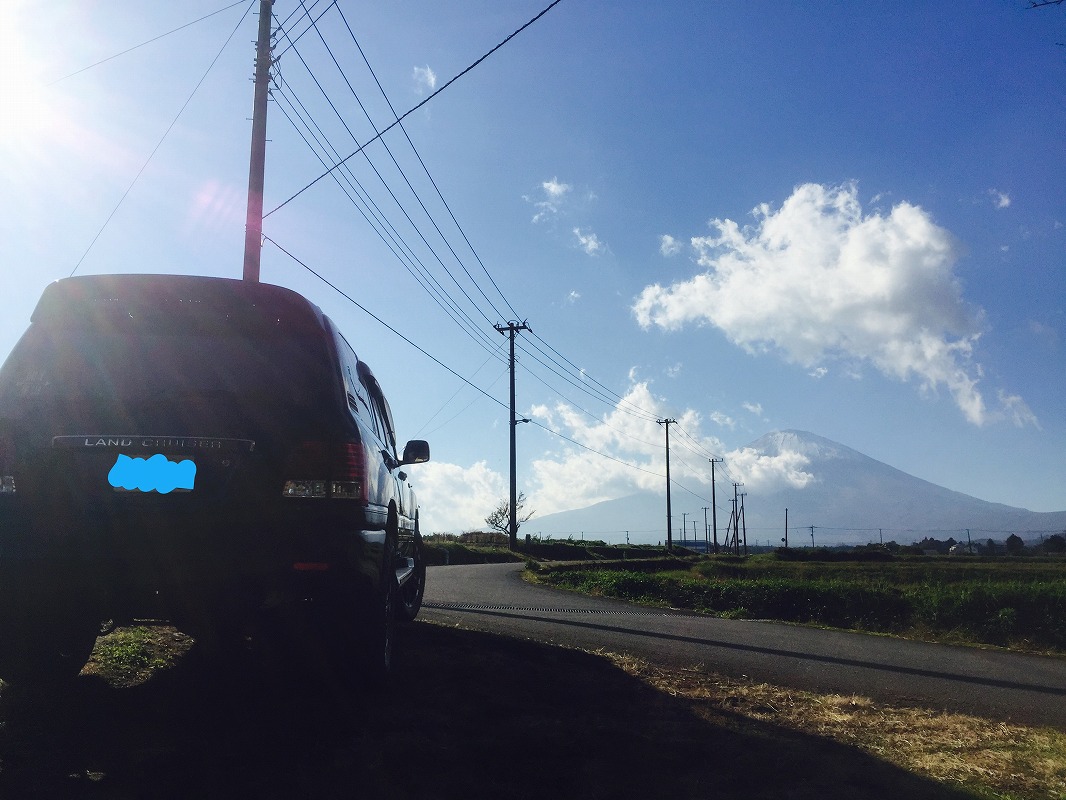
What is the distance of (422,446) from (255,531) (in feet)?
10.5

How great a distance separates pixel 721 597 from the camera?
46.2ft

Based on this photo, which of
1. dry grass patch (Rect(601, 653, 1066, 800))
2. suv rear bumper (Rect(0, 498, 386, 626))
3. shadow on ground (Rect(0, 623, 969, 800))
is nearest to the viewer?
shadow on ground (Rect(0, 623, 969, 800))

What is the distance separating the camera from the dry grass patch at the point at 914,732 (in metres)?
3.60

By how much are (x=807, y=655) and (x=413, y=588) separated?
13.0ft

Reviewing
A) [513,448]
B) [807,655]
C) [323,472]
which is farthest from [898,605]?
[513,448]

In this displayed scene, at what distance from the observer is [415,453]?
6512 mm

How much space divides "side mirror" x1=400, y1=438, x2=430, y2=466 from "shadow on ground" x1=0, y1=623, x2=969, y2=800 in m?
1.96

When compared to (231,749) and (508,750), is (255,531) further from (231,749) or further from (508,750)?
(508,750)

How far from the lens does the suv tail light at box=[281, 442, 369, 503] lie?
3.48 m

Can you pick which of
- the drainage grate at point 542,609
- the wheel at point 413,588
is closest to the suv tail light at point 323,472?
the wheel at point 413,588

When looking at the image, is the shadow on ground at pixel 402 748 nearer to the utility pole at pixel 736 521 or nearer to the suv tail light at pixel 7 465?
→ the suv tail light at pixel 7 465

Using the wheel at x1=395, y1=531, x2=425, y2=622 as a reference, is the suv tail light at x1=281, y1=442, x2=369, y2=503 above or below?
above

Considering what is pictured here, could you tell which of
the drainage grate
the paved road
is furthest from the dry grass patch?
the drainage grate

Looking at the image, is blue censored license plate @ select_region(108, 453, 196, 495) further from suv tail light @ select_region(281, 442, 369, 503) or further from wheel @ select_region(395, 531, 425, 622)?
wheel @ select_region(395, 531, 425, 622)
